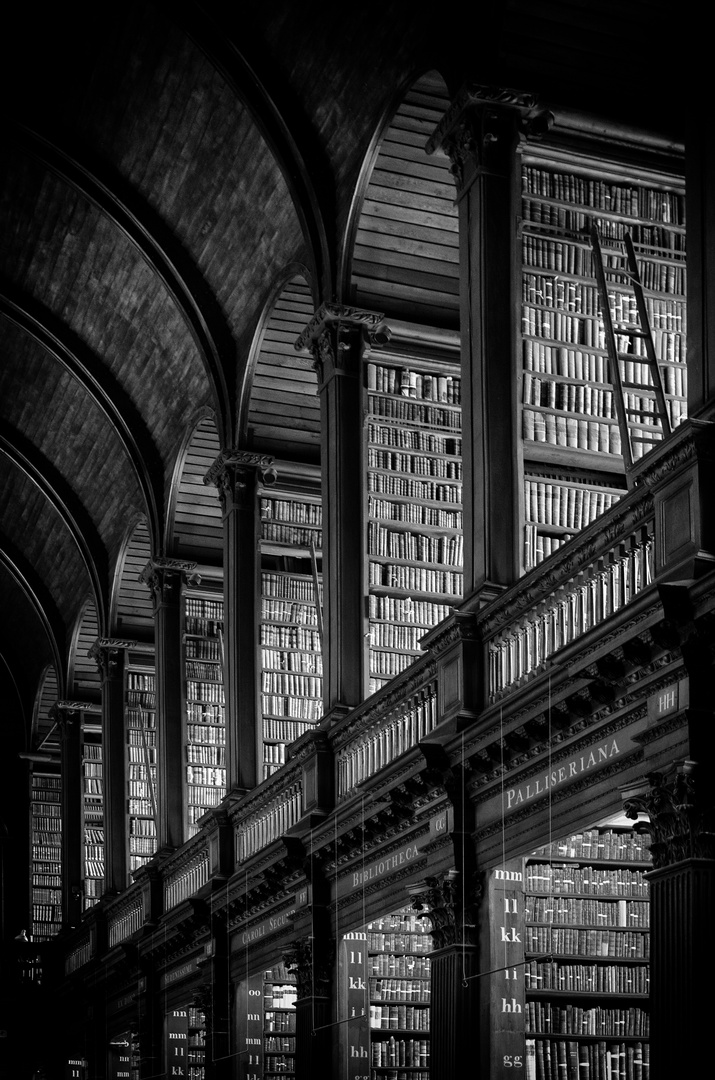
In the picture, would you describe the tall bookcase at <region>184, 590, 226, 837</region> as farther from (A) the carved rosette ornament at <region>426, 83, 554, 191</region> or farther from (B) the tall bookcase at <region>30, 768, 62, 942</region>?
(A) the carved rosette ornament at <region>426, 83, 554, 191</region>

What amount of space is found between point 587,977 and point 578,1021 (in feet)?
0.84

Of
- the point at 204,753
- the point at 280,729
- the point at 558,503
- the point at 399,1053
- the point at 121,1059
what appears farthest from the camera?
the point at 121,1059

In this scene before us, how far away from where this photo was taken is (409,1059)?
1144 cm

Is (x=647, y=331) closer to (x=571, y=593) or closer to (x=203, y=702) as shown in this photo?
(x=571, y=593)

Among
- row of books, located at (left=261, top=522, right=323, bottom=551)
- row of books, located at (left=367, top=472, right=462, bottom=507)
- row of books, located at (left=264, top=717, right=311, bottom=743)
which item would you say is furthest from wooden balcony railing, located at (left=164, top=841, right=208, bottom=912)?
row of books, located at (left=367, top=472, right=462, bottom=507)

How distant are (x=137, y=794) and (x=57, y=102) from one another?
25.5 feet

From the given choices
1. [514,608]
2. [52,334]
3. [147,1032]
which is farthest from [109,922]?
[514,608]

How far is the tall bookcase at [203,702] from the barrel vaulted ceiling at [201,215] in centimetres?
62

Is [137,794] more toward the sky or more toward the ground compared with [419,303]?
more toward the ground

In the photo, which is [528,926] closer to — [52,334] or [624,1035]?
[624,1035]

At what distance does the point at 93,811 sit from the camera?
20.6m

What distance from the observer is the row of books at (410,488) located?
38.4 feet

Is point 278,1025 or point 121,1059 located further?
point 121,1059

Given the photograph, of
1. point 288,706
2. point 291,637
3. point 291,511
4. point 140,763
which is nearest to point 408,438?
point 291,511
